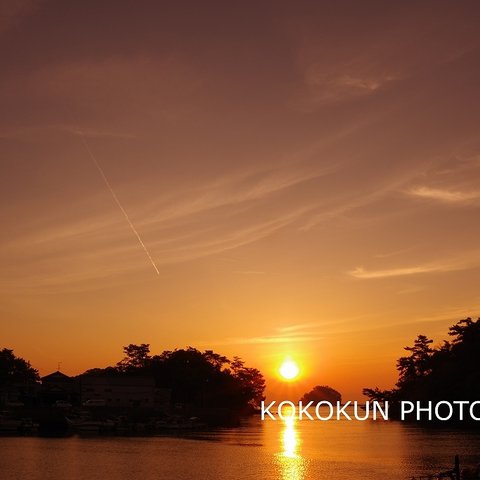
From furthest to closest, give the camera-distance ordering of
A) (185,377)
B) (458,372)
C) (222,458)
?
(185,377), (458,372), (222,458)

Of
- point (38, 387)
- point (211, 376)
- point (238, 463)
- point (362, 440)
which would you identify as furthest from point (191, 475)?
point (211, 376)

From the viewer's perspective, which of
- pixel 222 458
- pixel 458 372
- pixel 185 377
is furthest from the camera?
pixel 185 377

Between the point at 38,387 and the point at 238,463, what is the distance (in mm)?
97455

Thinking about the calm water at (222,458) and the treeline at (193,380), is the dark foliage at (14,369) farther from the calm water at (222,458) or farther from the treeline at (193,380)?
the calm water at (222,458)

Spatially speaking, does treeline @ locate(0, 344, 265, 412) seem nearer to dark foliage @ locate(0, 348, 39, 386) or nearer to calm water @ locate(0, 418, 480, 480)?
dark foliage @ locate(0, 348, 39, 386)

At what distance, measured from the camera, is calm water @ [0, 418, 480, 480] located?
204ft

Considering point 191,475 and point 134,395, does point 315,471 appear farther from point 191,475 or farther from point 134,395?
point 134,395

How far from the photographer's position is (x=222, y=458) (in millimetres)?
75875

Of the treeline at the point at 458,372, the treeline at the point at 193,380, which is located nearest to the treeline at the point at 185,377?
the treeline at the point at 193,380

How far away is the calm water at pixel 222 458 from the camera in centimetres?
6228

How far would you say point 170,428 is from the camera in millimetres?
134375

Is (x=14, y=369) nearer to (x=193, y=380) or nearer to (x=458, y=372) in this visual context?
(x=193, y=380)

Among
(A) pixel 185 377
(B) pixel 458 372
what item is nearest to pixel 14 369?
(A) pixel 185 377

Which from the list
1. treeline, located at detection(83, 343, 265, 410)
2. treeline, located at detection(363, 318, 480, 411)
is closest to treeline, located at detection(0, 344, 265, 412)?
treeline, located at detection(83, 343, 265, 410)
